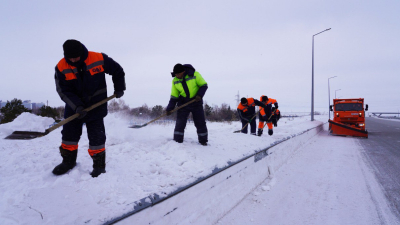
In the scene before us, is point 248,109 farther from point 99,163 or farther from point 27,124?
point 27,124

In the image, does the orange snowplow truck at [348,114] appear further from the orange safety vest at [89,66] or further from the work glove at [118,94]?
the orange safety vest at [89,66]

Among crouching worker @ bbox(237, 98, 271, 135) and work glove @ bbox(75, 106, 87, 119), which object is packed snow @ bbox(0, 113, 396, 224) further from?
crouching worker @ bbox(237, 98, 271, 135)

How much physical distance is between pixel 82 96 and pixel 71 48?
0.54 metres

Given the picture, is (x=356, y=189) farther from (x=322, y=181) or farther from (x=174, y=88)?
(x=174, y=88)

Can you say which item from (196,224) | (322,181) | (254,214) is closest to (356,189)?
(322,181)

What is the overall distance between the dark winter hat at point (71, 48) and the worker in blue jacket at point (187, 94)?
1.92 meters

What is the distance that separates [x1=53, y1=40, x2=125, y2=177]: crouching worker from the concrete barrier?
38.5 inches

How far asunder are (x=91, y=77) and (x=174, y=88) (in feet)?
6.36

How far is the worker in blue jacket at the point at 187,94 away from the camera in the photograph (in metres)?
4.11

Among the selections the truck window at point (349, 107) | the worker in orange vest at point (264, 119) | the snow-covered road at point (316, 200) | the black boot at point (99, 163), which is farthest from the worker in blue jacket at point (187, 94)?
the truck window at point (349, 107)

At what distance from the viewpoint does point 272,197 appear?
3.14 meters

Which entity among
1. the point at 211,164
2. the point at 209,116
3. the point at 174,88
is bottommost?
the point at 209,116

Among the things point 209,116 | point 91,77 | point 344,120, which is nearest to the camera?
point 91,77

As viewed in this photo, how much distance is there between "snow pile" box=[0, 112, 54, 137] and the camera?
235 inches
